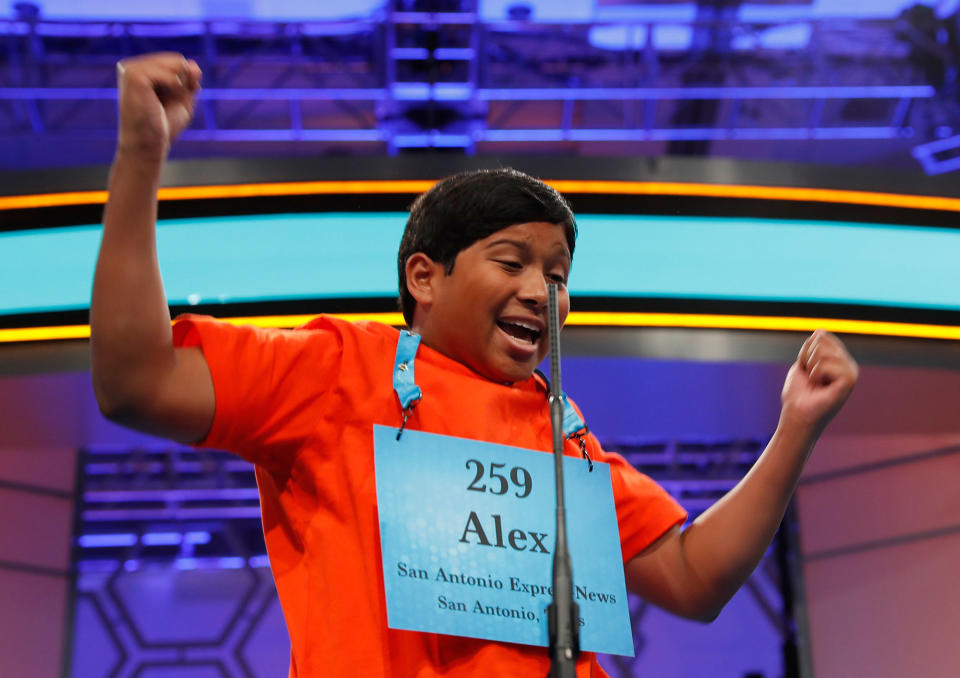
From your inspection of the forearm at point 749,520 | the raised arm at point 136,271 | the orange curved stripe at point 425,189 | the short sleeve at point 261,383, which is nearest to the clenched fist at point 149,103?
the raised arm at point 136,271

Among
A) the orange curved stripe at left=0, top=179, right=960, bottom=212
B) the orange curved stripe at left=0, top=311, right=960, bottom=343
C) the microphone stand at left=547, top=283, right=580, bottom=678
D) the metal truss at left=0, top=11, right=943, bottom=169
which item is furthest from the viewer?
the metal truss at left=0, top=11, right=943, bottom=169

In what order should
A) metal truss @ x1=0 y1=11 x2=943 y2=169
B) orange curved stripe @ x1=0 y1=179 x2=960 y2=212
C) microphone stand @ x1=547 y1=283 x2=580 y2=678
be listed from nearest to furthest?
microphone stand @ x1=547 y1=283 x2=580 y2=678 < orange curved stripe @ x1=0 y1=179 x2=960 y2=212 < metal truss @ x1=0 y1=11 x2=943 y2=169

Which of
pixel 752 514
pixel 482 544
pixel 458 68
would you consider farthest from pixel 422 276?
pixel 458 68

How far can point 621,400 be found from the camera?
3730 mm

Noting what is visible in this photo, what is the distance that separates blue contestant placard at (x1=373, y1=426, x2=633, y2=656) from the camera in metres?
0.96

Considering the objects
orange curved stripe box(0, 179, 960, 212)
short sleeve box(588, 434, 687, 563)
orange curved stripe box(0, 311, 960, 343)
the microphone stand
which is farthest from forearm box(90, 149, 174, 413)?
orange curved stripe box(0, 311, 960, 343)

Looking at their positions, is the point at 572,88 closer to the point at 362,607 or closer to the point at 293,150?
the point at 293,150

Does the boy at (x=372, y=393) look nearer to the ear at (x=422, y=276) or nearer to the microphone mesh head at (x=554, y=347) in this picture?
the ear at (x=422, y=276)

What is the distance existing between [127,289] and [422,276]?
0.46 metres

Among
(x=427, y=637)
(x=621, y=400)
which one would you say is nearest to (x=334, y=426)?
(x=427, y=637)

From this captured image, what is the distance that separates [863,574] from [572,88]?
293 cm

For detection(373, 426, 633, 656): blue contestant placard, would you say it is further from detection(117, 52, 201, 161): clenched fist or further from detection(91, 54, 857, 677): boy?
detection(117, 52, 201, 161): clenched fist

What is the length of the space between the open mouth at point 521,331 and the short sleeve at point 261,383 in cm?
22

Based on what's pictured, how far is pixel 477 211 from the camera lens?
120cm
